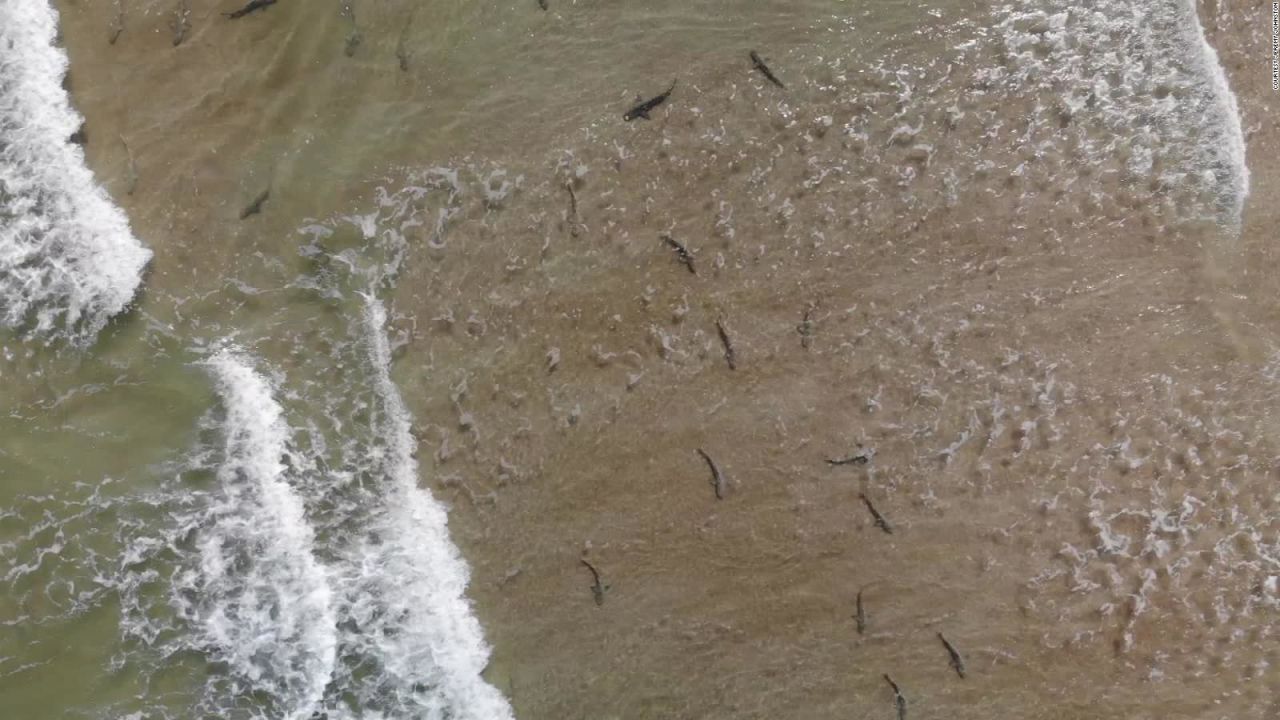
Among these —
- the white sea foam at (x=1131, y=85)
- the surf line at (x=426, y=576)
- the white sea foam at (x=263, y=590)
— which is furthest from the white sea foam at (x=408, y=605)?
the white sea foam at (x=1131, y=85)

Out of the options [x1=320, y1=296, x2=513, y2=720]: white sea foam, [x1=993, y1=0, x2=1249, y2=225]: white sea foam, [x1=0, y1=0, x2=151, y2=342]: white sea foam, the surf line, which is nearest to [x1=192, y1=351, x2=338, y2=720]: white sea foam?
[x1=320, y1=296, x2=513, y2=720]: white sea foam

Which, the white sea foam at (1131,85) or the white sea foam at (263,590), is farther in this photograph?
the white sea foam at (1131,85)

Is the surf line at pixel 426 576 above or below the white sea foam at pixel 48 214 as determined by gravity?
below

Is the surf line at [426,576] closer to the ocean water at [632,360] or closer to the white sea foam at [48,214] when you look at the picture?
the ocean water at [632,360]

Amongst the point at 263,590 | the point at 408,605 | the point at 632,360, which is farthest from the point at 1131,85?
the point at 263,590

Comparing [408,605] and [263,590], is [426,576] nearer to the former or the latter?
[408,605]

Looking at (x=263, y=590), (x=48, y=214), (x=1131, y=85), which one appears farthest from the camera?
(x=1131, y=85)
